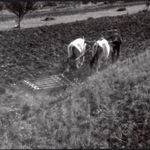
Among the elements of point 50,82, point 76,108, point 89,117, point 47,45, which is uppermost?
point 47,45

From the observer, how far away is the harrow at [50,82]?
1049cm

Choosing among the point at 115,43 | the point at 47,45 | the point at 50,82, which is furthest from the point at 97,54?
the point at 47,45

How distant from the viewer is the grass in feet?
20.6

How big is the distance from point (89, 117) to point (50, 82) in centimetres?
418

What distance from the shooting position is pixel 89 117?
23.0 ft

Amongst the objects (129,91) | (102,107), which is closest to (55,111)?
(102,107)

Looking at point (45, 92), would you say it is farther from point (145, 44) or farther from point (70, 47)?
point (145, 44)

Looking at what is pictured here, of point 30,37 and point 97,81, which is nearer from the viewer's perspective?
point 97,81

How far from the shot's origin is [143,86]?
25.3 ft

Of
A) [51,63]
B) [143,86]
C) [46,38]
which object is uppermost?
[46,38]

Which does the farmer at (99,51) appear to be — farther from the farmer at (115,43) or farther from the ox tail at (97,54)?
the farmer at (115,43)

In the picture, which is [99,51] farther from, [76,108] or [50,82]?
[76,108]

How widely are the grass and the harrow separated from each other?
1129 millimetres

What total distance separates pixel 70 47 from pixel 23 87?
1.88 metres
